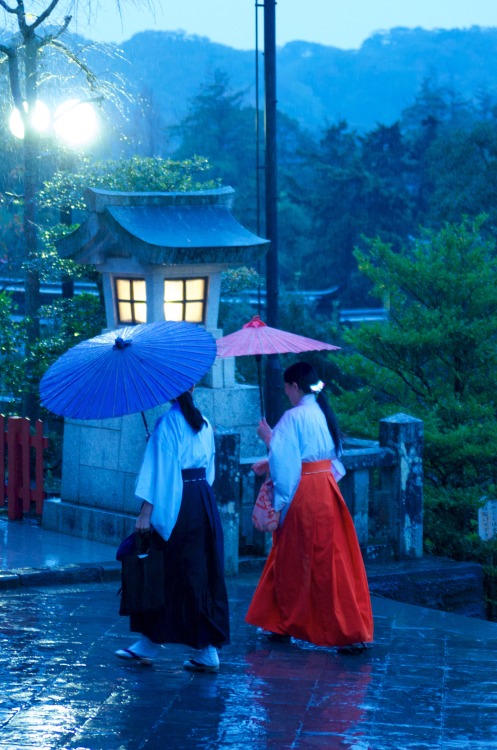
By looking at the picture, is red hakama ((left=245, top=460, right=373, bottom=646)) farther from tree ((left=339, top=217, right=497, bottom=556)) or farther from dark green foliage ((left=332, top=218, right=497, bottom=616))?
tree ((left=339, top=217, right=497, bottom=556))

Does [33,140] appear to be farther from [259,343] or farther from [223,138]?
[223,138]

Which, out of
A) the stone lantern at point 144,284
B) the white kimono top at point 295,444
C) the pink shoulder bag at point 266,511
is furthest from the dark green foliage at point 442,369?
the white kimono top at point 295,444

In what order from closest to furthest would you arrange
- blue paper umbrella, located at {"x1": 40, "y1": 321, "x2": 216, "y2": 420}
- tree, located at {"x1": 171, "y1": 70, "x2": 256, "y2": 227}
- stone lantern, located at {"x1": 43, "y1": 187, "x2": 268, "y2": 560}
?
blue paper umbrella, located at {"x1": 40, "y1": 321, "x2": 216, "y2": 420}
stone lantern, located at {"x1": 43, "y1": 187, "x2": 268, "y2": 560}
tree, located at {"x1": 171, "y1": 70, "x2": 256, "y2": 227}

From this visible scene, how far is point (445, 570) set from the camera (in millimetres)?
8977

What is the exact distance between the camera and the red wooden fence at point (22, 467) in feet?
34.1

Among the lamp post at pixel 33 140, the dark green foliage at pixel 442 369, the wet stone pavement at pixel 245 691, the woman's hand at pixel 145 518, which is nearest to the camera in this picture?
the wet stone pavement at pixel 245 691

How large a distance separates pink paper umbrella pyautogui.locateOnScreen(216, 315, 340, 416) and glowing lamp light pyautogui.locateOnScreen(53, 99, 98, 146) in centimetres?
805

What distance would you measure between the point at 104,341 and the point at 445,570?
13.7 ft

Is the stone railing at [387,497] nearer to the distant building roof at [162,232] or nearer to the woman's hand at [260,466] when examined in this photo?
the woman's hand at [260,466]

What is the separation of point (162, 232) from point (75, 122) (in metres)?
6.31

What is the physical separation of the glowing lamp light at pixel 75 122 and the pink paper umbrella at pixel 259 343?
8050 mm

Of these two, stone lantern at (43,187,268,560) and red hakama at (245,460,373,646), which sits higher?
stone lantern at (43,187,268,560)

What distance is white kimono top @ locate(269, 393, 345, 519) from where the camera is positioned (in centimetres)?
646

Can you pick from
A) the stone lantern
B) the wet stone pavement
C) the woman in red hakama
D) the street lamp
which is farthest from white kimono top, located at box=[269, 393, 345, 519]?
the street lamp
